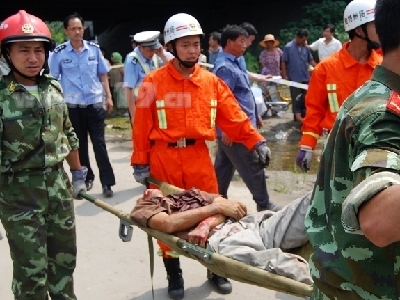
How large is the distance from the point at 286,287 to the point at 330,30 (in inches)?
391

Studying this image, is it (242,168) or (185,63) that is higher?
(185,63)

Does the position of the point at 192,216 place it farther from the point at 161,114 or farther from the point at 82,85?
the point at 82,85

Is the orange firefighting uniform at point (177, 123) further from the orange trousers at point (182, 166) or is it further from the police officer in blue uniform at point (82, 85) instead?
the police officer in blue uniform at point (82, 85)

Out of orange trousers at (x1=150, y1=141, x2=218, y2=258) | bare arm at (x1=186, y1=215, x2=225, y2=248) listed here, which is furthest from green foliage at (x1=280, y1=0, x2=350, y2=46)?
bare arm at (x1=186, y1=215, x2=225, y2=248)

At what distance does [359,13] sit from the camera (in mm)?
4035

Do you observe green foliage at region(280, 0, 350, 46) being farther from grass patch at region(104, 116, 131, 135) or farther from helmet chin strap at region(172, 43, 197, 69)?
helmet chin strap at region(172, 43, 197, 69)

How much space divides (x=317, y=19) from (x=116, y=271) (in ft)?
50.9

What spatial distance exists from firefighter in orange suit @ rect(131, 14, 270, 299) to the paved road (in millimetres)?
158

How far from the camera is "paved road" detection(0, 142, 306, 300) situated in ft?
13.9

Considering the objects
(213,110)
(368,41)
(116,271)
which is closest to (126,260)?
(116,271)

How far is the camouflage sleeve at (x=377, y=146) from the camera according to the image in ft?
4.16

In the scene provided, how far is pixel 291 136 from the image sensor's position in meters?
Result: 10.5

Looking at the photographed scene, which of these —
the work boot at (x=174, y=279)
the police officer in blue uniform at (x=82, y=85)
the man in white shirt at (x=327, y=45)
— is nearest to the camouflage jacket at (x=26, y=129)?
the work boot at (x=174, y=279)

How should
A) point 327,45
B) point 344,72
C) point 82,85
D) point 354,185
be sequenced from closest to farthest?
point 354,185 → point 344,72 → point 82,85 → point 327,45
